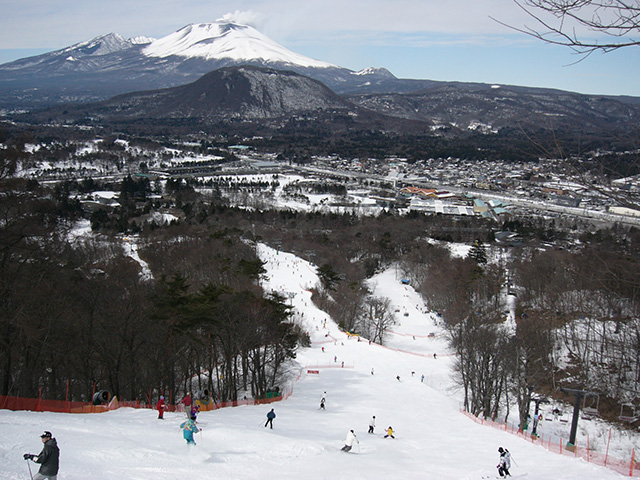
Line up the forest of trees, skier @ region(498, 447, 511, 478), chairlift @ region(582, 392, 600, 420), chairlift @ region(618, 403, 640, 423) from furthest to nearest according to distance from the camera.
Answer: chairlift @ region(582, 392, 600, 420)
chairlift @ region(618, 403, 640, 423)
the forest of trees
skier @ region(498, 447, 511, 478)

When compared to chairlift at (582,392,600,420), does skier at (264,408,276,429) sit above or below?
above

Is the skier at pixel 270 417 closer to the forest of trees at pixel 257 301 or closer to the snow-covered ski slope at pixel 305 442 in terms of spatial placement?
the snow-covered ski slope at pixel 305 442

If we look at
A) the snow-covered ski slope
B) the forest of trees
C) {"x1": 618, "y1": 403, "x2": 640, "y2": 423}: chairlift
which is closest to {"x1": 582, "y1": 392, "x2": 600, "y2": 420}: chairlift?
the forest of trees

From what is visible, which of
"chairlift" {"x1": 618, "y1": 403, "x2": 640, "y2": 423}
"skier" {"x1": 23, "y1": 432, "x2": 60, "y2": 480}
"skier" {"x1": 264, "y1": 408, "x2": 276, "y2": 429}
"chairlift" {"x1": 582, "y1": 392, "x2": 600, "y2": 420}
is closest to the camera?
"skier" {"x1": 23, "y1": 432, "x2": 60, "y2": 480}

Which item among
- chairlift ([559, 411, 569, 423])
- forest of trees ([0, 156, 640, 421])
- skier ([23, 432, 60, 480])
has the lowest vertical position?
chairlift ([559, 411, 569, 423])

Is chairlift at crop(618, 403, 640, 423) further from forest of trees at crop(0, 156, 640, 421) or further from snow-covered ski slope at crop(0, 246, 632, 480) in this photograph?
snow-covered ski slope at crop(0, 246, 632, 480)

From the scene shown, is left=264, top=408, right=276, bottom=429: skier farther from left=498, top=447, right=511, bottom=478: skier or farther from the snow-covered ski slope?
left=498, top=447, right=511, bottom=478: skier

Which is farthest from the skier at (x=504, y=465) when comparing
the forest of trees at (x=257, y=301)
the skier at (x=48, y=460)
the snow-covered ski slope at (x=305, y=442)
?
the skier at (x=48, y=460)

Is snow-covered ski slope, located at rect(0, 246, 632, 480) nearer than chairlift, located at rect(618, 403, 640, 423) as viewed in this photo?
Yes
